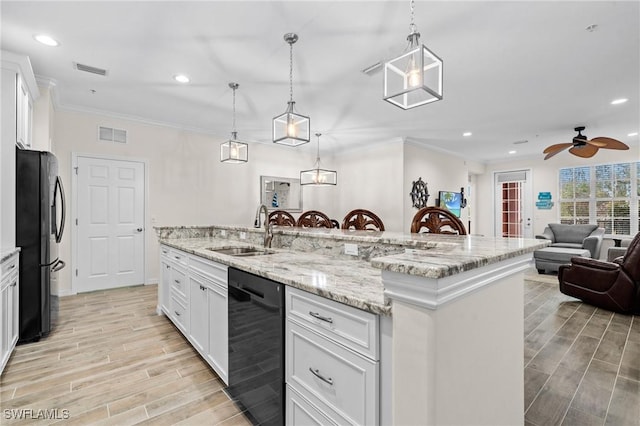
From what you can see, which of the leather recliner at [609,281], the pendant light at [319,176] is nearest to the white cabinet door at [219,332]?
the pendant light at [319,176]

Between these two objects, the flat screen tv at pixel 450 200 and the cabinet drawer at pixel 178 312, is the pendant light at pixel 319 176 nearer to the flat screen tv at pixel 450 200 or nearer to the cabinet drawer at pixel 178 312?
the flat screen tv at pixel 450 200

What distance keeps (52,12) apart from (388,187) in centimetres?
550

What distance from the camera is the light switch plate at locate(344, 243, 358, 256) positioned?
6.57 ft

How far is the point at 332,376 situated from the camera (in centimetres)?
117

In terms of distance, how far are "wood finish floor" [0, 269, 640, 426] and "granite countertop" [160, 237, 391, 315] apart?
89cm

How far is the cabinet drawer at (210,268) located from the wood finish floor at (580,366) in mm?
1994

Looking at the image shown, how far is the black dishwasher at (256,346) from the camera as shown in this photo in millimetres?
1437

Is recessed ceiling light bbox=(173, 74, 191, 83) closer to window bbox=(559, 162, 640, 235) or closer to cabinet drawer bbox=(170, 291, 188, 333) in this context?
cabinet drawer bbox=(170, 291, 188, 333)

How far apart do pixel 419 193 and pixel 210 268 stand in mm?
5370

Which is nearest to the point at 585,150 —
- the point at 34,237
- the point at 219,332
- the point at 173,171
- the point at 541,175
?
the point at 541,175

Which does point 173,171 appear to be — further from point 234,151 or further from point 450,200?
point 450,200

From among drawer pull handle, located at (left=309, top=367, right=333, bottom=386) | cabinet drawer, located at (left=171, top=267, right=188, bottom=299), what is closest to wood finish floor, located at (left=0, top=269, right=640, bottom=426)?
cabinet drawer, located at (left=171, top=267, right=188, bottom=299)

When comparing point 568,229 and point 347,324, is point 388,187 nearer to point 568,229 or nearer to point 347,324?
point 568,229

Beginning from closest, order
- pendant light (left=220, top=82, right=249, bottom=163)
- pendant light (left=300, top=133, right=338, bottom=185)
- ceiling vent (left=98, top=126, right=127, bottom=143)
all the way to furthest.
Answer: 1. pendant light (left=220, top=82, right=249, bottom=163)
2. ceiling vent (left=98, top=126, right=127, bottom=143)
3. pendant light (left=300, top=133, right=338, bottom=185)
